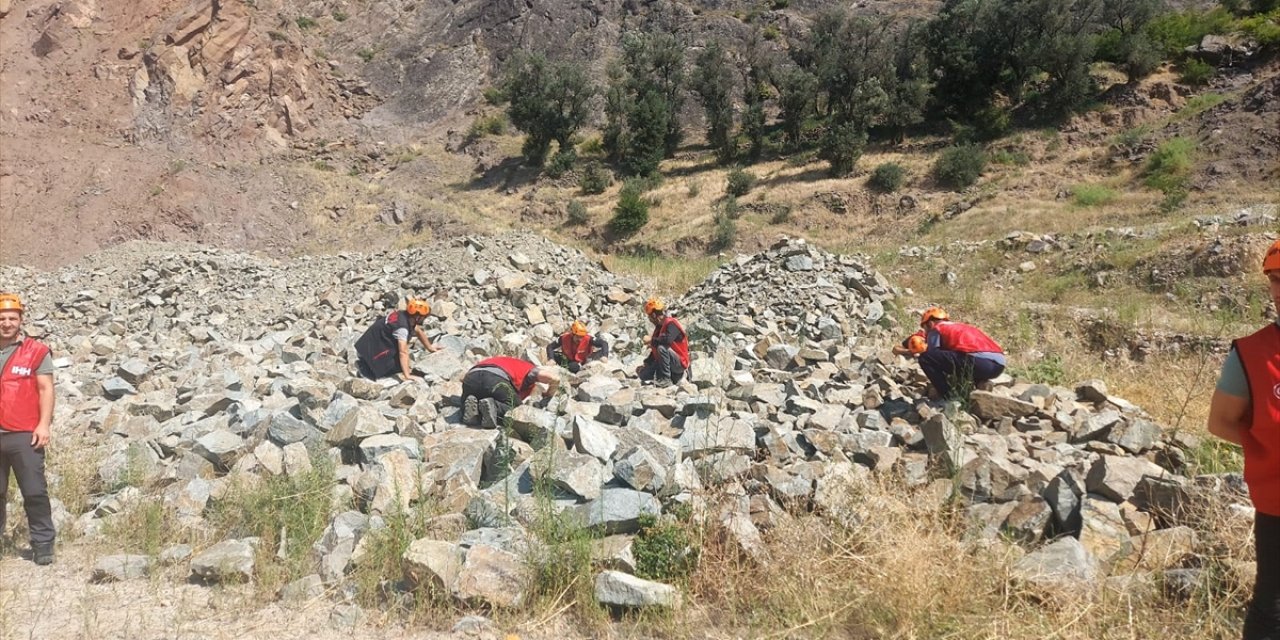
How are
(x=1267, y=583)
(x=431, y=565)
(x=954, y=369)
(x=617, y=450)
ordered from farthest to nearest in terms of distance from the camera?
(x=954, y=369)
(x=617, y=450)
(x=431, y=565)
(x=1267, y=583)

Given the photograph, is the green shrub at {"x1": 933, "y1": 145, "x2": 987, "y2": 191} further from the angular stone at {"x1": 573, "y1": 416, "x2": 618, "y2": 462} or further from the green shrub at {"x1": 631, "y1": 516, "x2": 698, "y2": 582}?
the green shrub at {"x1": 631, "y1": 516, "x2": 698, "y2": 582}

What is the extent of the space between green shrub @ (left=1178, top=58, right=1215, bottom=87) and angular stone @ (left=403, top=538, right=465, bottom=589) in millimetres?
31003

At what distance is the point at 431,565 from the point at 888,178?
905 inches

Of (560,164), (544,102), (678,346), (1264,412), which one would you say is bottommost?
(678,346)

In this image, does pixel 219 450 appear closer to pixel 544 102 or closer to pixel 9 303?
pixel 9 303

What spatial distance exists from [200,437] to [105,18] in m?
35.2

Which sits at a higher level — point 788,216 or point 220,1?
point 220,1

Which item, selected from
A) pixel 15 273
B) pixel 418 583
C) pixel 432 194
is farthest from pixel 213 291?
pixel 432 194

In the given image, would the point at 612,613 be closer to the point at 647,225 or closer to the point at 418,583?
the point at 418,583

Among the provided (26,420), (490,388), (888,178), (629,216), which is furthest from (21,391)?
(888,178)

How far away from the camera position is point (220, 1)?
29.6 meters

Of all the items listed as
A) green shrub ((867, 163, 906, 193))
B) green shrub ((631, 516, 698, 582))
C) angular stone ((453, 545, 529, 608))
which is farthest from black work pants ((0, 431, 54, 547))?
green shrub ((867, 163, 906, 193))

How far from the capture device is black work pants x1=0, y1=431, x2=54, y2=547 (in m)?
3.34

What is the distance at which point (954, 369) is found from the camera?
4996 millimetres
